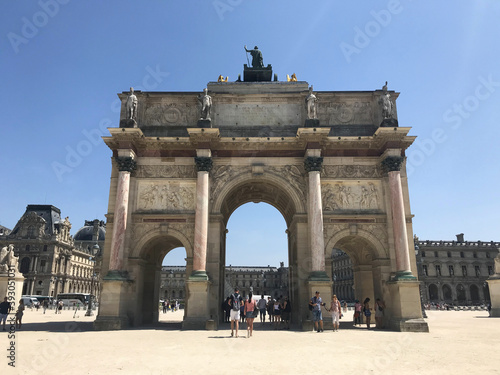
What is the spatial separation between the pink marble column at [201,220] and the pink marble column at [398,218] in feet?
34.7

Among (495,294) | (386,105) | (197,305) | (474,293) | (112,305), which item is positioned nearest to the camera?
(197,305)

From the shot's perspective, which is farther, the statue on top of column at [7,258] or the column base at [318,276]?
the statue on top of column at [7,258]

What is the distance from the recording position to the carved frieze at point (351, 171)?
22.5m

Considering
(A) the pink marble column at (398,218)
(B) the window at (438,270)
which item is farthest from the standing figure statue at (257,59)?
(B) the window at (438,270)

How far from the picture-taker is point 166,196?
22312 mm

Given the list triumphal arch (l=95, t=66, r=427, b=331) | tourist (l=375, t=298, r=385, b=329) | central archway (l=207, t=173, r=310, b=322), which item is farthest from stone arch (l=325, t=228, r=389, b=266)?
tourist (l=375, t=298, r=385, b=329)

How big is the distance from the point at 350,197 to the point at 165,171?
11.5 metres

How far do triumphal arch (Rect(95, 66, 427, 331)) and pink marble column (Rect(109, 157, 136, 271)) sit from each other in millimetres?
58

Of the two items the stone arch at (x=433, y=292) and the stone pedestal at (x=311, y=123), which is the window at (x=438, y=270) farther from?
the stone pedestal at (x=311, y=123)

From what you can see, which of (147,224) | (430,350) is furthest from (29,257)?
(430,350)

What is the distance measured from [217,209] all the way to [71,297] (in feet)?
215

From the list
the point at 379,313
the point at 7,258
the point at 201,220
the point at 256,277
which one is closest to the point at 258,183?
the point at 201,220

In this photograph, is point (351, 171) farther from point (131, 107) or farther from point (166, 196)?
point (131, 107)

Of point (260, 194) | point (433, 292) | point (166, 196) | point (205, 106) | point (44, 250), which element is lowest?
point (433, 292)
